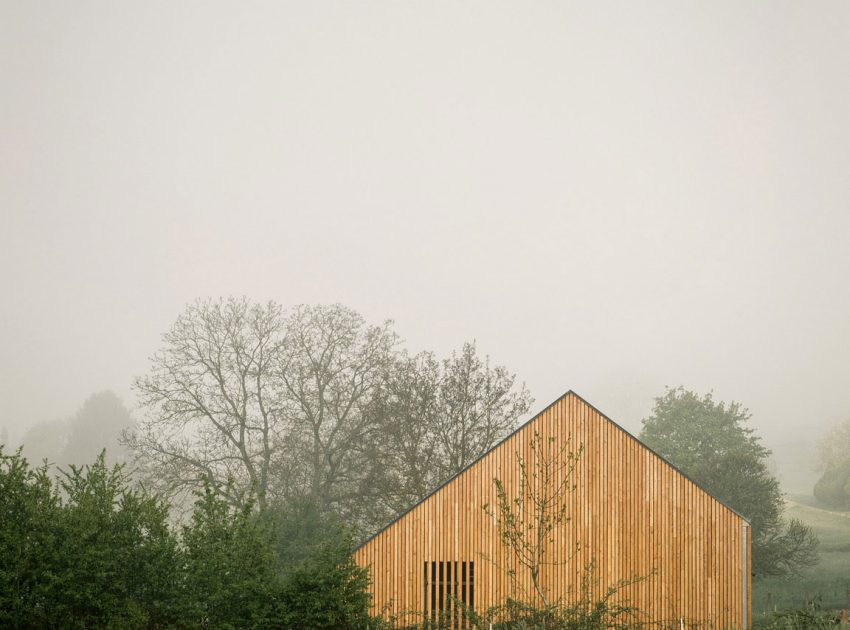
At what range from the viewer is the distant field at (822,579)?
110ft

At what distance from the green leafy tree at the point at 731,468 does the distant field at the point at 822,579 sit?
1.18 metres

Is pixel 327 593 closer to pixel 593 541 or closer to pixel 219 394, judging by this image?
pixel 593 541

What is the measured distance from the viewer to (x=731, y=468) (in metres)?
34.9

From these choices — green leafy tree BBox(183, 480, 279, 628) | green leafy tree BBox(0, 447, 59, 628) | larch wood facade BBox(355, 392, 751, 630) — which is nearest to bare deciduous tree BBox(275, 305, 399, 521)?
larch wood facade BBox(355, 392, 751, 630)

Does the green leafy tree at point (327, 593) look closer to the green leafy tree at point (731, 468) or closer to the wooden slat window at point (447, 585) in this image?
the wooden slat window at point (447, 585)

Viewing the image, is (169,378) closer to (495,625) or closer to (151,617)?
(151,617)

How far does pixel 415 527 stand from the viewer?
18578mm

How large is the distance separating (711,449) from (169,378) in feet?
90.3

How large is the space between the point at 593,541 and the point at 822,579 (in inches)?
1135

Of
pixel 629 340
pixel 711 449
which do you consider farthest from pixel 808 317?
pixel 711 449

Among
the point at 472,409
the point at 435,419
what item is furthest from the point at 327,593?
the point at 472,409

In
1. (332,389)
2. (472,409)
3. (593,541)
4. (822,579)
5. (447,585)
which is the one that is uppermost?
(332,389)

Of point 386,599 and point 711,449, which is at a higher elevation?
point 711,449

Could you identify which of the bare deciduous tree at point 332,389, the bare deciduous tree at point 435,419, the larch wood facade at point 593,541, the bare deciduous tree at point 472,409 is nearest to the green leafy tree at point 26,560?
the larch wood facade at point 593,541
